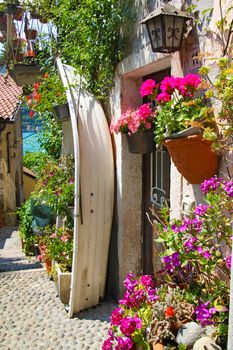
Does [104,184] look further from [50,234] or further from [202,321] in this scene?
[202,321]

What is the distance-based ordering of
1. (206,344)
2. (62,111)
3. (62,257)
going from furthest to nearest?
(62,257) → (62,111) → (206,344)

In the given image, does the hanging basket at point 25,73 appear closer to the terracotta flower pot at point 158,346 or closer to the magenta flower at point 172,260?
the magenta flower at point 172,260

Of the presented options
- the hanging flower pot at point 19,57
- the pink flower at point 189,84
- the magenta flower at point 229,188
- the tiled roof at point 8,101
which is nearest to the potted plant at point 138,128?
the pink flower at point 189,84

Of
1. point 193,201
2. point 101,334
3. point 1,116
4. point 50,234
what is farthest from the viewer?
point 1,116

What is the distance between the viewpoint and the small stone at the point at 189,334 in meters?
2.26

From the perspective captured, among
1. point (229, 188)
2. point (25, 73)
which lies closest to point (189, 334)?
point (229, 188)

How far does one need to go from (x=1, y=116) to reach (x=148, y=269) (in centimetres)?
856

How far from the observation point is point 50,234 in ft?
19.4

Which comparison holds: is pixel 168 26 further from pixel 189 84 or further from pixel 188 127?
pixel 188 127

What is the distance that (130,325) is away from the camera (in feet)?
8.63

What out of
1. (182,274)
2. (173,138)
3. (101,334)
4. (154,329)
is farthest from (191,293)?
(101,334)

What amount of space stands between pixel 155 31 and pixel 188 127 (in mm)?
852

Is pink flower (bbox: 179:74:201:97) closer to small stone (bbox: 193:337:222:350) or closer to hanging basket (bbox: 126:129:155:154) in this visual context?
hanging basket (bbox: 126:129:155:154)

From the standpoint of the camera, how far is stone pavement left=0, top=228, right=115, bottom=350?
3.73m
